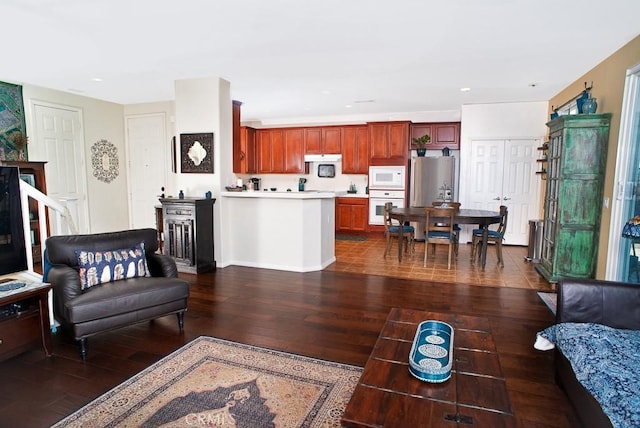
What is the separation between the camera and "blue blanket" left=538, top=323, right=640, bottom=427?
5.09 feet

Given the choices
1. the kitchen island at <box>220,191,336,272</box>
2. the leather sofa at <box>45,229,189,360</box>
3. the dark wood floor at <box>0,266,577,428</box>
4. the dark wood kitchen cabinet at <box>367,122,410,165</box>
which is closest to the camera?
the dark wood floor at <box>0,266,577,428</box>

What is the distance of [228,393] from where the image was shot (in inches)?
86.5

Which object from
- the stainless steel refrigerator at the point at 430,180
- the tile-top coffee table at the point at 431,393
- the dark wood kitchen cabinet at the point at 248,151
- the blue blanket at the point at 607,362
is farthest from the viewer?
the dark wood kitchen cabinet at the point at 248,151

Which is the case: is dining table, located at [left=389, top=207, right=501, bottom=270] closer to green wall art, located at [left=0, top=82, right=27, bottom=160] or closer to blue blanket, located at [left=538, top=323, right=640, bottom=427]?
blue blanket, located at [left=538, top=323, right=640, bottom=427]

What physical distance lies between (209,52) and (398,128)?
4.59 metres

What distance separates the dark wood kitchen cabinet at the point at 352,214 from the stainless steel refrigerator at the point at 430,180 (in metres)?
1.10

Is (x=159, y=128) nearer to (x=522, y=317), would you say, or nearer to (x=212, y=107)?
(x=212, y=107)

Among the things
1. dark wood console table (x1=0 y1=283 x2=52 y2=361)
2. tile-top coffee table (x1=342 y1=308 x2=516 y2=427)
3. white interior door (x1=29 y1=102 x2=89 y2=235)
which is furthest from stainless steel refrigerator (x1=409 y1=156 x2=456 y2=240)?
white interior door (x1=29 y1=102 x2=89 y2=235)

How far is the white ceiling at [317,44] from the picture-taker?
296 cm

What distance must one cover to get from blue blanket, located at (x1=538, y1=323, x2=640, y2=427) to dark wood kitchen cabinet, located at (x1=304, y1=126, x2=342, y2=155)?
6411 mm

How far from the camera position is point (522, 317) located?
3.45 metres

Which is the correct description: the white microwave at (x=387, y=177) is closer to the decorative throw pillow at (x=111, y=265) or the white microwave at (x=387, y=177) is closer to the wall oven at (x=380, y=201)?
the wall oven at (x=380, y=201)

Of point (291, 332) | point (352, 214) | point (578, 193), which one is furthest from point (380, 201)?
point (291, 332)

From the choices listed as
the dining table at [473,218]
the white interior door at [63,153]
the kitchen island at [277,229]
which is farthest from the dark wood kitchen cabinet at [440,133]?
the white interior door at [63,153]
